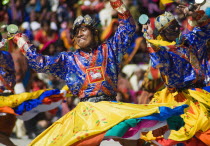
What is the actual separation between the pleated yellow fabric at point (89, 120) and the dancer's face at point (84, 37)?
62cm

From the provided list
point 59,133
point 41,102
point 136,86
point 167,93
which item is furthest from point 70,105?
point 59,133

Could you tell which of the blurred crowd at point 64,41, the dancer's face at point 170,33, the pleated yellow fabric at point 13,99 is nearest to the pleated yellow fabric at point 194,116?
the dancer's face at point 170,33

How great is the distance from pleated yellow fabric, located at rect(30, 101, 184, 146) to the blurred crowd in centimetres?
271

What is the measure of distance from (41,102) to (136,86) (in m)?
2.30

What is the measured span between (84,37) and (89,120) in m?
0.96

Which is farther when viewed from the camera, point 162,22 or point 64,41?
point 64,41

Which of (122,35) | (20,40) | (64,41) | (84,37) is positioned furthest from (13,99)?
(64,41)

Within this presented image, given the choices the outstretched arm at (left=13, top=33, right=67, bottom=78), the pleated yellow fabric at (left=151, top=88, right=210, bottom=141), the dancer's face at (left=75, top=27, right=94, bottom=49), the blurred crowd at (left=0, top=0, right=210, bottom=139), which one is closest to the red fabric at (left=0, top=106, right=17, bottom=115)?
the blurred crowd at (left=0, top=0, right=210, bottom=139)

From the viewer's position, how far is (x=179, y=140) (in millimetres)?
6559

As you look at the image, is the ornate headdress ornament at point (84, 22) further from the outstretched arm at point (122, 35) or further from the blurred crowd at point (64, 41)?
the blurred crowd at point (64, 41)

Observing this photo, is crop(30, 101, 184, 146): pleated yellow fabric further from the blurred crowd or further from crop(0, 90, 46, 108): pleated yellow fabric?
the blurred crowd

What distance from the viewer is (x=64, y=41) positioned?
1099cm

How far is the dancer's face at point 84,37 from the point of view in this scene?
20.7 feet

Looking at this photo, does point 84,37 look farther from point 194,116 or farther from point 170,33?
point 194,116
